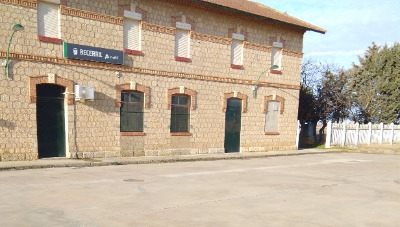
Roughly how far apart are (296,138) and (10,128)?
15.2 m

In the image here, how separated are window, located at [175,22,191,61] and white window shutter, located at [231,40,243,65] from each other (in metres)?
2.70

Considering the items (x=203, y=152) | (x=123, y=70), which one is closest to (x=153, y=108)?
(x=123, y=70)

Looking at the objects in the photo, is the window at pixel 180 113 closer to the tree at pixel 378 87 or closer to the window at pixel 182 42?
the window at pixel 182 42

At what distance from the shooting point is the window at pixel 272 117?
17641mm

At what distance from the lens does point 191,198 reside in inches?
269

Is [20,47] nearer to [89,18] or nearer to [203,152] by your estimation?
[89,18]

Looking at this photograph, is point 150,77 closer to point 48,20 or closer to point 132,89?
point 132,89

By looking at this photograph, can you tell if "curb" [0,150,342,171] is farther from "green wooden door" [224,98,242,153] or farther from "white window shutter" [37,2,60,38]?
"white window shutter" [37,2,60,38]

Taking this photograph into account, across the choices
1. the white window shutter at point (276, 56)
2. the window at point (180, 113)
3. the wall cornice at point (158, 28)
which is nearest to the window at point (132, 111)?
the window at point (180, 113)

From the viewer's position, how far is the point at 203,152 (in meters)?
15.3

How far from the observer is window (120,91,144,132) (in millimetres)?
13102

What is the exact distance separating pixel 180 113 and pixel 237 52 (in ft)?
15.1

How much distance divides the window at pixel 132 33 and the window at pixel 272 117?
8284mm

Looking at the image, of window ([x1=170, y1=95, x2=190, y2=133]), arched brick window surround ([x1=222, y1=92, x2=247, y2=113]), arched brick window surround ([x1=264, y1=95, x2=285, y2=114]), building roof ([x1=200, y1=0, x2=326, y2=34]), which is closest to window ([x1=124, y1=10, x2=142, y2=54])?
window ([x1=170, y1=95, x2=190, y2=133])
